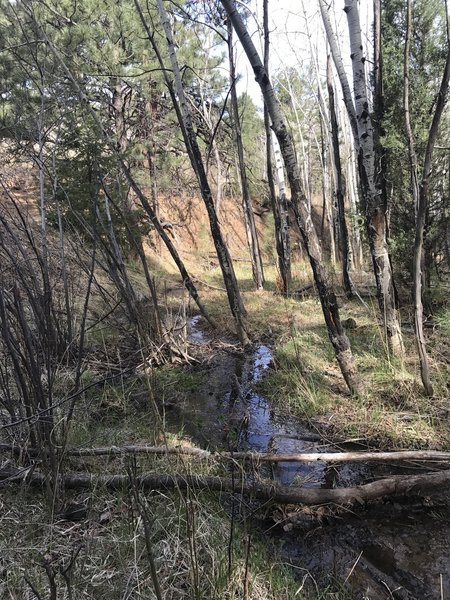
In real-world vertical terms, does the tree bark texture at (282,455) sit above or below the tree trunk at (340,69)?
below

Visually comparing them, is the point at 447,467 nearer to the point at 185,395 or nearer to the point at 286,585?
the point at 286,585

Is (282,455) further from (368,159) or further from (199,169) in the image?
(199,169)

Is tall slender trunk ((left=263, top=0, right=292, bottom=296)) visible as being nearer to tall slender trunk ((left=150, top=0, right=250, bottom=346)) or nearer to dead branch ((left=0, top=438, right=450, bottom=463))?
tall slender trunk ((left=150, top=0, right=250, bottom=346))

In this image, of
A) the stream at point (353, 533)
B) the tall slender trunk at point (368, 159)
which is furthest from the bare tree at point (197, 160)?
the stream at point (353, 533)

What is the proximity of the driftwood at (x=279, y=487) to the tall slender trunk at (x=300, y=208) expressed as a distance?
151 cm

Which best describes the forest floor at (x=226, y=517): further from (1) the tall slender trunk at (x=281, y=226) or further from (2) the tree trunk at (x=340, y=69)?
(1) the tall slender trunk at (x=281, y=226)

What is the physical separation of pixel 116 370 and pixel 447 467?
3883 millimetres

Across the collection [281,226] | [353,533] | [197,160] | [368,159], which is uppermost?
[197,160]

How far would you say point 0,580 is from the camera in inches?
78.4

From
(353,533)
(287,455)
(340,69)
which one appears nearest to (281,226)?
(340,69)

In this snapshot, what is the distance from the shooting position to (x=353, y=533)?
8.56 ft

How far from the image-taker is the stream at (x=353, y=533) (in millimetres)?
2246

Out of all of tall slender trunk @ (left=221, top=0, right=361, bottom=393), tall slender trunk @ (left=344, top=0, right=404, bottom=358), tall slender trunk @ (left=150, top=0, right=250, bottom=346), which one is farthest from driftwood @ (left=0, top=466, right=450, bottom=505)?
tall slender trunk @ (left=150, top=0, right=250, bottom=346)

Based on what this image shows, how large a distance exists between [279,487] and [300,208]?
2482 mm
